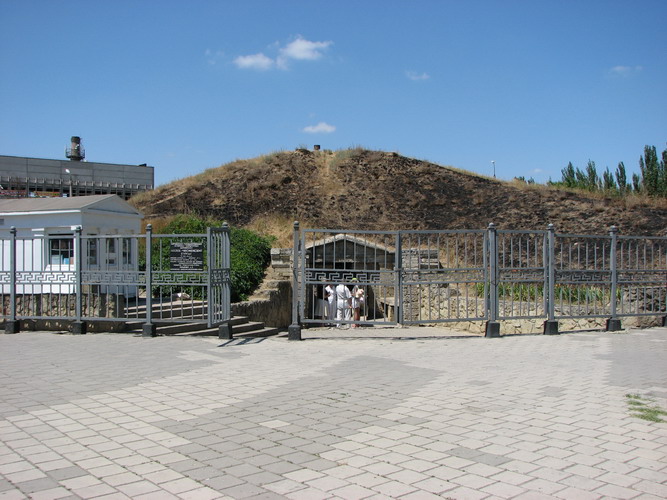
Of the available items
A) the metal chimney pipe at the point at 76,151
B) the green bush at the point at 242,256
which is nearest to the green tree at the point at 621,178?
the green bush at the point at 242,256

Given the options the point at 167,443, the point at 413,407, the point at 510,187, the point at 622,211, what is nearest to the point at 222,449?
the point at 167,443

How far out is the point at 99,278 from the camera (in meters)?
12.5

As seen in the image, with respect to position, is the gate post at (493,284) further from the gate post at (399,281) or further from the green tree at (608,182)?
the green tree at (608,182)

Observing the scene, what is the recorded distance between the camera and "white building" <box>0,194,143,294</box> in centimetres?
1284

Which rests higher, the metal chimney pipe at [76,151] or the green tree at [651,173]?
the metal chimney pipe at [76,151]

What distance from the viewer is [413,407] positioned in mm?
6344

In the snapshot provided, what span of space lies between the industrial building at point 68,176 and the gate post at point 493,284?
39212 millimetres

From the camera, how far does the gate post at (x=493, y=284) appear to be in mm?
11961

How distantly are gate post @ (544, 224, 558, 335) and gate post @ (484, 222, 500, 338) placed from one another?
1227mm

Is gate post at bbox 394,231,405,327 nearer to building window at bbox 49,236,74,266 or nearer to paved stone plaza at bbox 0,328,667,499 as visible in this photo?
paved stone plaza at bbox 0,328,667,499

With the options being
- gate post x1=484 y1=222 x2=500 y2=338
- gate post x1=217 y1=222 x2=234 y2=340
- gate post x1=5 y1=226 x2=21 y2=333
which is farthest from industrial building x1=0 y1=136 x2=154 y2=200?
gate post x1=484 y1=222 x2=500 y2=338

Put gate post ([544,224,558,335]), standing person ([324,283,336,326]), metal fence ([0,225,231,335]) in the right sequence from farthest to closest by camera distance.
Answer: standing person ([324,283,336,326]) < gate post ([544,224,558,335]) < metal fence ([0,225,231,335])

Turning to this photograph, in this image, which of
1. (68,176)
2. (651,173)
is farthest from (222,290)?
(68,176)

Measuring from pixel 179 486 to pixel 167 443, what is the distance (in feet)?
3.40
